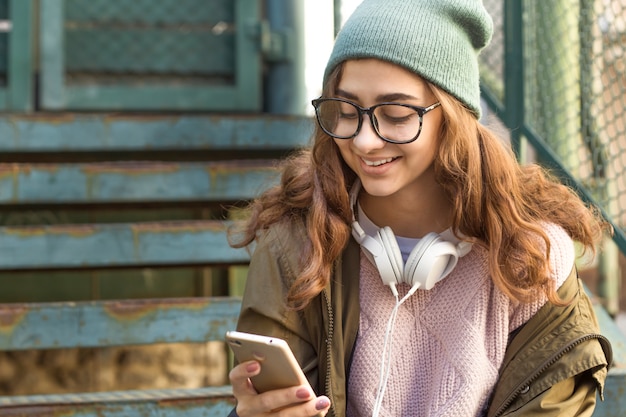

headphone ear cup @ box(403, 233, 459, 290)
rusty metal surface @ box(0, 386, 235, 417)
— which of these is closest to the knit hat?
headphone ear cup @ box(403, 233, 459, 290)

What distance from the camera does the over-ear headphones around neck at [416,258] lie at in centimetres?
185

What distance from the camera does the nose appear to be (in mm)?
1827

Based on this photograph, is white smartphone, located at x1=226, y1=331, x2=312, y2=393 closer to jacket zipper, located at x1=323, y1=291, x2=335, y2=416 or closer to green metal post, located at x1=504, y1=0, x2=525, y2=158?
jacket zipper, located at x1=323, y1=291, x2=335, y2=416

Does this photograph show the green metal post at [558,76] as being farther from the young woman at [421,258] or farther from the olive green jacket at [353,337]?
the olive green jacket at [353,337]

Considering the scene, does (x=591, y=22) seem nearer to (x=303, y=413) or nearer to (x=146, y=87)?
(x=303, y=413)

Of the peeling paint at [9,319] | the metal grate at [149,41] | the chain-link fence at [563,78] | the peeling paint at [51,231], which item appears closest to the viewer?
the peeling paint at [9,319]

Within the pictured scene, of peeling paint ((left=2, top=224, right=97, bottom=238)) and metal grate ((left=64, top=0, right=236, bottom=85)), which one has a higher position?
metal grate ((left=64, top=0, right=236, bottom=85))

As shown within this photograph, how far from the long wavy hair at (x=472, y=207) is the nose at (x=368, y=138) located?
13 centimetres

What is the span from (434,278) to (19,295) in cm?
243

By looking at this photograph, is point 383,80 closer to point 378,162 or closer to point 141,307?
point 378,162

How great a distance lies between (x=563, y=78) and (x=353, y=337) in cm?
158

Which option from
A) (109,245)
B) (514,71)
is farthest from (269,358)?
(514,71)

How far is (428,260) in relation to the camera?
1846mm

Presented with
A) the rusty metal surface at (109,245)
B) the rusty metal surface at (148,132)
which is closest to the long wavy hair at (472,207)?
the rusty metal surface at (109,245)
